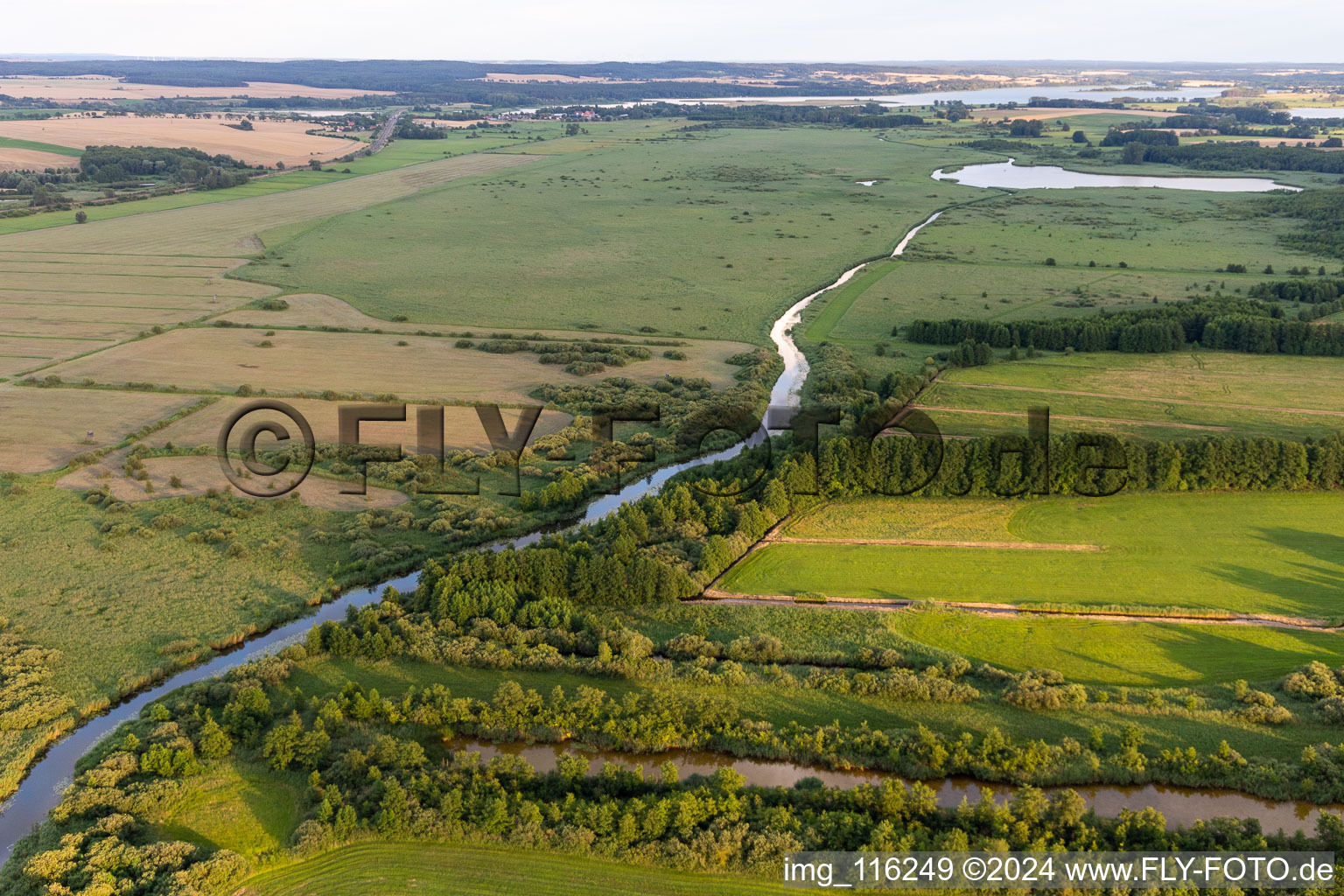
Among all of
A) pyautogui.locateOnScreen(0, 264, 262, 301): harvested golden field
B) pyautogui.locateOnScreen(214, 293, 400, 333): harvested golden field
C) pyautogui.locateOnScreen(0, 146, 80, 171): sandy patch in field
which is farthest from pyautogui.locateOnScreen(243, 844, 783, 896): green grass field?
pyautogui.locateOnScreen(0, 146, 80, 171): sandy patch in field

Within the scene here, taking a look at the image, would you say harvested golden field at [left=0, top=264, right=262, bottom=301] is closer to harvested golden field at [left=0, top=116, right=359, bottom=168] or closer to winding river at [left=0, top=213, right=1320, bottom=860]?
winding river at [left=0, top=213, right=1320, bottom=860]

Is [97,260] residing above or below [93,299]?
above

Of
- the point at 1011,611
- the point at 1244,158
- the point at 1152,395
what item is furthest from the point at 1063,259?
the point at 1244,158

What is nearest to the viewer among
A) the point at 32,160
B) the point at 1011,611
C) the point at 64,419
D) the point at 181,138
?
the point at 1011,611

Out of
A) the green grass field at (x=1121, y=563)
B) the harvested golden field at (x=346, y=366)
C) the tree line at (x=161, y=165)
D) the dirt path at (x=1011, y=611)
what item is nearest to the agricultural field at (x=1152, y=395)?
the green grass field at (x=1121, y=563)

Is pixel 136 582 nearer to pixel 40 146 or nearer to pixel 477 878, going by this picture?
pixel 477 878

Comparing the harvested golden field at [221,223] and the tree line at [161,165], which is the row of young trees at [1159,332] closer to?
the harvested golden field at [221,223]
